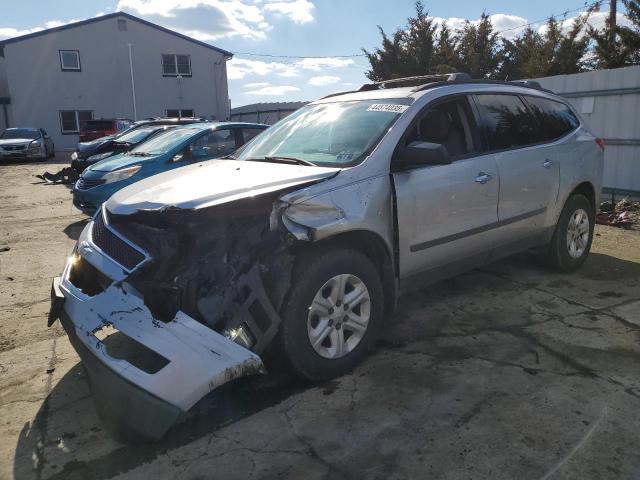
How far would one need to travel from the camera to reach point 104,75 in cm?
3114

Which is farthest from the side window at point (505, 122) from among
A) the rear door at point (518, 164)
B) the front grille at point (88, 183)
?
the front grille at point (88, 183)

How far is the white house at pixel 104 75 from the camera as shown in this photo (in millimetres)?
30188

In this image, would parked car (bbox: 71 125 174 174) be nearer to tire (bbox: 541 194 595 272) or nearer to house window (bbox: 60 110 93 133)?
tire (bbox: 541 194 595 272)

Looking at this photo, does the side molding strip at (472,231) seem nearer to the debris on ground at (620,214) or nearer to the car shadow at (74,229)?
the debris on ground at (620,214)

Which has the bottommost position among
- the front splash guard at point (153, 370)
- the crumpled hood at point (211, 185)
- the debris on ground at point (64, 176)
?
the front splash guard at point (153, 370)

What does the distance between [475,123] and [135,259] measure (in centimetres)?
286

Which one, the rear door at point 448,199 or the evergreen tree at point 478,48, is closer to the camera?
the rear door at point 448,199

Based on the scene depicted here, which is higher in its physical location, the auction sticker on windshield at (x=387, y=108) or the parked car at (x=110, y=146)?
the auction sticker on windshield at (x=387, y=108)

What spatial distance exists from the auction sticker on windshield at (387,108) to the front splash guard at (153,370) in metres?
2.09

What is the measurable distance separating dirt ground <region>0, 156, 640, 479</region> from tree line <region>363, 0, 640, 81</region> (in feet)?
62.8

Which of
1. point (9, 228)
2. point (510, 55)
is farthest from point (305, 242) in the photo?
point (510, 55)

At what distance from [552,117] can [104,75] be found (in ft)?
102

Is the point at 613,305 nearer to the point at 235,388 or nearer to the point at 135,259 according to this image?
the point at 235,388

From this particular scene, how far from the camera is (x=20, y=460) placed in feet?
8.90
